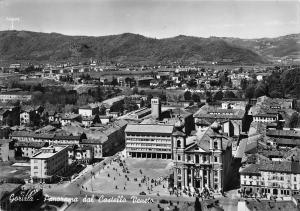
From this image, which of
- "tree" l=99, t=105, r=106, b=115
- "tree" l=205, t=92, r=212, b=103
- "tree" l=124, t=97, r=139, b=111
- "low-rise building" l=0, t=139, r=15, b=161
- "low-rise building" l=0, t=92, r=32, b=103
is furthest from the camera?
"low-rise building" l=0, t=92, r=32, b=103

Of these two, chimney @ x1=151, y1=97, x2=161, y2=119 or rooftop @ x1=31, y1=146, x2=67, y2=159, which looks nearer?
rooftop @ x1=31, y1=146, x2=67, y2=159

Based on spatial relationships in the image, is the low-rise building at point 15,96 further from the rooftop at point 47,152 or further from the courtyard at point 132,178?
the rooftop at point 47,152

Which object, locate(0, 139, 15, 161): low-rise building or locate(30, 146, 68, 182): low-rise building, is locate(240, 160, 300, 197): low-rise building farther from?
locate(0, 139, 15, 161): low-rise building

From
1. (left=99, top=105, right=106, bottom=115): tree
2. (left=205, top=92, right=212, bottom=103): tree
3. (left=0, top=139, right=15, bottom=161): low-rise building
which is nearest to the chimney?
(left=99, top=105, right=106, bottom=115): tree

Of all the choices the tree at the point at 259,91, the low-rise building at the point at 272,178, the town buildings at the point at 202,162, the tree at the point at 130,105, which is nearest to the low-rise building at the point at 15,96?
the tree at the point at 130,105

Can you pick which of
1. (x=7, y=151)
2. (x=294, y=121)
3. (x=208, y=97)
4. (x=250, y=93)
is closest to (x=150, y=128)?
(x=7, y=151)

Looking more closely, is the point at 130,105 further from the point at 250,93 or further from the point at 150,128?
the point at 150,128

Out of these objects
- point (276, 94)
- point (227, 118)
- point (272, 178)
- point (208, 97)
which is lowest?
point (272, 178)

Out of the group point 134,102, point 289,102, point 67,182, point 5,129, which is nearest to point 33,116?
point 5,129
